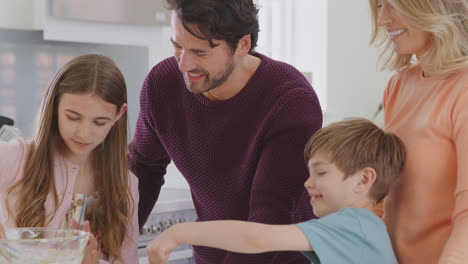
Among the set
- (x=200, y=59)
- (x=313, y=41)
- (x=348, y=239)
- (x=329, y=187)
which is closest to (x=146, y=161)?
(x=200, y=59)

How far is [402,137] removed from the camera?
143 cm

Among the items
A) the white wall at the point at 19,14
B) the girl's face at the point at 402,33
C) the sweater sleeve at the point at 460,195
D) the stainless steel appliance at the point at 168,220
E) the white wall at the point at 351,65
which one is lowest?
the stainless steel appliance at the point at 168,220

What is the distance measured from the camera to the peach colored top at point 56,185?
1.58 m

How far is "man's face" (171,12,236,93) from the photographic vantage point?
1.55 meters

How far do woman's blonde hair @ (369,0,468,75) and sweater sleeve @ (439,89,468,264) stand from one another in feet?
0.23

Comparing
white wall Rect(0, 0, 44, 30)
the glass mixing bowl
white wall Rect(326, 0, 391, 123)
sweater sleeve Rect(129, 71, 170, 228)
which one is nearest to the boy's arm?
the glass mixing bowl

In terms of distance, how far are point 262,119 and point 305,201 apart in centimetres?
29

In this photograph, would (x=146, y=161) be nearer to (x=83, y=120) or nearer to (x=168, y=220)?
(x=83, y=120)

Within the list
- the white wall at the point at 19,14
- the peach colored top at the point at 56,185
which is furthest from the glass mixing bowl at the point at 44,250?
the white wall at the point at 19,14

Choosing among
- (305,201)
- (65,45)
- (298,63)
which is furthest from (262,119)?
(298,63)

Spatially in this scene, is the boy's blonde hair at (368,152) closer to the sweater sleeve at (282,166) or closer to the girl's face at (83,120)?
the sweater sleeve at (282,166)

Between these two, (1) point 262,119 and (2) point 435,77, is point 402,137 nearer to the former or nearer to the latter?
(2) point 435,77

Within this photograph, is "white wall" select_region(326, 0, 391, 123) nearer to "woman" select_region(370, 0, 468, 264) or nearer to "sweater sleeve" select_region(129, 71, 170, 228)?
"sweater sleeve" select_region(129, 71, 170, 228)

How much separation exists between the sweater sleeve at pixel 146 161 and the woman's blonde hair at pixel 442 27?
781mm
